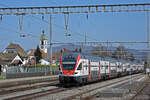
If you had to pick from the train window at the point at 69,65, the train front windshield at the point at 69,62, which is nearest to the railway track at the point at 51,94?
the train window at the point at 69,65

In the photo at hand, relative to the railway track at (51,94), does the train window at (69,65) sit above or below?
above

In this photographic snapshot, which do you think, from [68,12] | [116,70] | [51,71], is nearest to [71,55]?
[68,12]

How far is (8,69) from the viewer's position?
4000cm

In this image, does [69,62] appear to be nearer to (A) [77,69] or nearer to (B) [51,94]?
(A) [77,69]

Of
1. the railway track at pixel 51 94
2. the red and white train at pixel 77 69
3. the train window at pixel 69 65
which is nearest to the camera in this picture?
the railway track at pixel 51 94

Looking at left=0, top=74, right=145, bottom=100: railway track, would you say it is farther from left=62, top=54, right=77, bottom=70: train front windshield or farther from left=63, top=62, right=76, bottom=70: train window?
left=62, top=54, right=77, bottom=70: train front windshield

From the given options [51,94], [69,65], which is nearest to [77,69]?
[69,65]

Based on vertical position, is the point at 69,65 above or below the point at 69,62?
below

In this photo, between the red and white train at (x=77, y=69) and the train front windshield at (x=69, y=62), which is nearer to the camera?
the red and white train at (x=77, y=69)

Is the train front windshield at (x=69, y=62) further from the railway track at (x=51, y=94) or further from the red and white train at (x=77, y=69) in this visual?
the railway track at (x=51, y=94)

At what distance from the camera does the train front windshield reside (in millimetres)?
25400

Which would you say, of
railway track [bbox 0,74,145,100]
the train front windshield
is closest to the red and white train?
the train front windshield

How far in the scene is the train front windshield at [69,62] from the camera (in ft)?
83.3

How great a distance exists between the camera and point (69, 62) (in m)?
25.6
